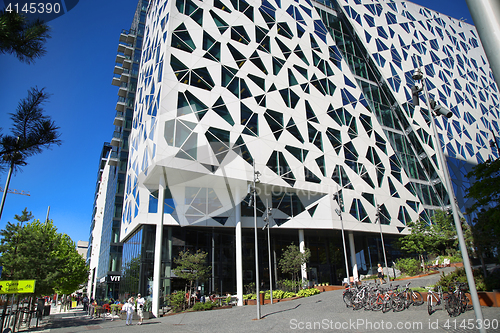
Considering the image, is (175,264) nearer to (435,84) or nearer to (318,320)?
(318,320)

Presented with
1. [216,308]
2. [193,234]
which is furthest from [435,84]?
[216,308]

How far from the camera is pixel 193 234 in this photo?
32.2 meters

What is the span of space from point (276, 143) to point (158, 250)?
16008 millimetres

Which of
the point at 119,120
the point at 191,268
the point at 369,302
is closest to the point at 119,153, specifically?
the point at 119,120

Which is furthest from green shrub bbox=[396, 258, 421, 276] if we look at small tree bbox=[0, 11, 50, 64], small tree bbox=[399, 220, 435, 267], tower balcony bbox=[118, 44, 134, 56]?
tower balcony bbox=[118, 44, 134, 56]

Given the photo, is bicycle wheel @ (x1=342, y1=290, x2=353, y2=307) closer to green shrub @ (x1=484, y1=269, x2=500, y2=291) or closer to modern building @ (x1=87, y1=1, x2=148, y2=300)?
green shrub @ (x1=484, y1=269, x2=500, y2=291)

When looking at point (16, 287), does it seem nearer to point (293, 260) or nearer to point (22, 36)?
point (22, 36)

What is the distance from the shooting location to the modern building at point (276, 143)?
30094mm

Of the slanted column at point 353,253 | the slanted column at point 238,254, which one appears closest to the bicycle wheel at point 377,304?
the slanted column at point 238,254

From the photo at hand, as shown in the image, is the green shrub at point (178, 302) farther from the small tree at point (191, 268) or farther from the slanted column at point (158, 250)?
the slanted column at point (158, 250)

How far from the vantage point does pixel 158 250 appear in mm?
26500

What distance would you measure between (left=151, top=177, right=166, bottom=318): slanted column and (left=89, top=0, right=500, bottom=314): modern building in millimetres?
107

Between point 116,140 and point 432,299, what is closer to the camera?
point 432,299

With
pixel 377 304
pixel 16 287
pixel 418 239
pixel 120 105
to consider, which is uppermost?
pixel 120 105
